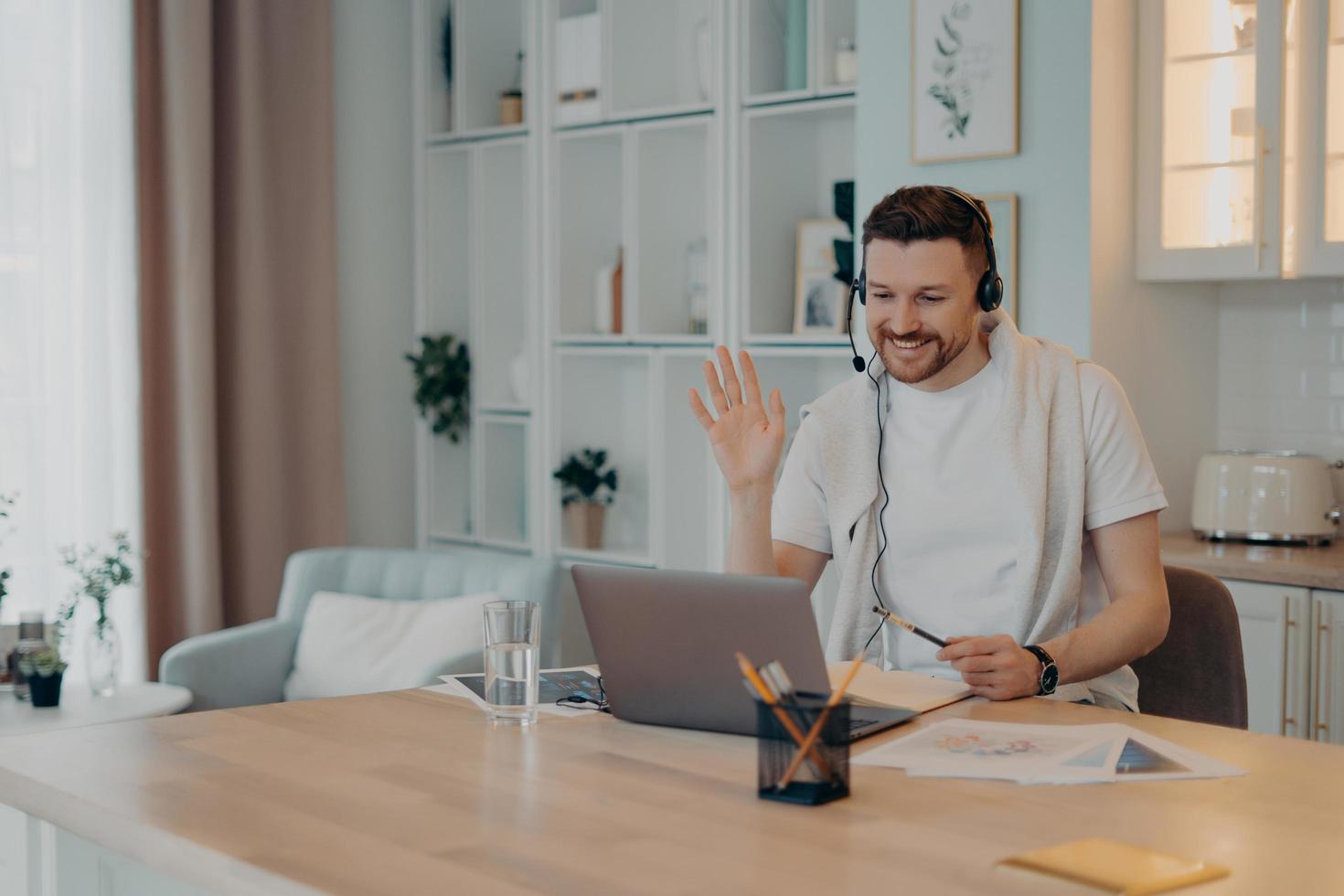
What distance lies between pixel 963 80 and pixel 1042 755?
83.1 inches

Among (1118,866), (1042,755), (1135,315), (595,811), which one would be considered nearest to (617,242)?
(1135,315)

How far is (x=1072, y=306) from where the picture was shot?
10.1 feet

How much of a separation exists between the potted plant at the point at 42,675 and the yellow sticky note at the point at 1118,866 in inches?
102

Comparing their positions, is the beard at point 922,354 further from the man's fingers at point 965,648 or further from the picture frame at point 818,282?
the picture frame at point 818,282

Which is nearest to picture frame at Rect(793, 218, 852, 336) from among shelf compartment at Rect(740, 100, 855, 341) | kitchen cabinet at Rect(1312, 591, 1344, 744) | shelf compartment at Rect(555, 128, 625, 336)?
shelf compartment at Rect(740, 100, 855, 341)

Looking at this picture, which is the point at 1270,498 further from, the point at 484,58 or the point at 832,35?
the point at 484,58

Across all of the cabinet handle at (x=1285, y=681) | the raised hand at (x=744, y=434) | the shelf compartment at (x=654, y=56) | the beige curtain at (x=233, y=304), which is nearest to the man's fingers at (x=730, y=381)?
the raised hand at (x=744, y=434)

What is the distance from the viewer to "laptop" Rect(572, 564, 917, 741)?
1451mm

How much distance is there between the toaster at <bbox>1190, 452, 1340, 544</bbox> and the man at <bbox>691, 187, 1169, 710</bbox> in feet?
4.20

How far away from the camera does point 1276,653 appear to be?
9.51ft

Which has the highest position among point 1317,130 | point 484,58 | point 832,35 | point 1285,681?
point 484,58

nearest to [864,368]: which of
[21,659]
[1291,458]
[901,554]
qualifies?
[901,554]

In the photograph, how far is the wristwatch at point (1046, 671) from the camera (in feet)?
5.74

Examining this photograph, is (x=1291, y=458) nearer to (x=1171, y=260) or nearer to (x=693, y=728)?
(x=1171, y=260)
